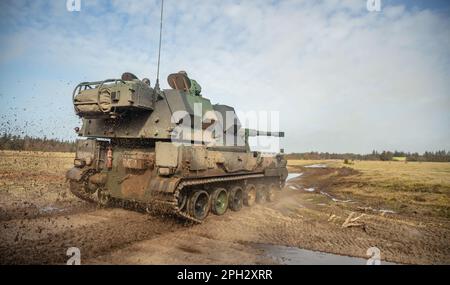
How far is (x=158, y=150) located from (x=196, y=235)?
7.52ft

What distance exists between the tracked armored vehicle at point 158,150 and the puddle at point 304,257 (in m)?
2.59

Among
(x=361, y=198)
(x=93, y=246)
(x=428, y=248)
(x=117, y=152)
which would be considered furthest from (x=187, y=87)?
→ (x=361, y=198)

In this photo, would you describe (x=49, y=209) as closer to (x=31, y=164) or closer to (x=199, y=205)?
(x=199, y=205)

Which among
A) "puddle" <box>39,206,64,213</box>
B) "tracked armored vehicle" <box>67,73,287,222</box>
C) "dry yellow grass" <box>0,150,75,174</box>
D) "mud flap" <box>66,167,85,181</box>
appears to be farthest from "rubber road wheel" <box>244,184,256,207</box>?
"dry yellow grass" <box>0,150,75,174</box>

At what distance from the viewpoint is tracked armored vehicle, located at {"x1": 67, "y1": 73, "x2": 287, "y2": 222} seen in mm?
7828

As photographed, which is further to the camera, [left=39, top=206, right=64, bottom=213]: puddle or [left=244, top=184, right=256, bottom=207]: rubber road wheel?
[left=244, top=184, right=256, bottom=207]: rubber road wheel

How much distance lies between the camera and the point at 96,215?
8883mm

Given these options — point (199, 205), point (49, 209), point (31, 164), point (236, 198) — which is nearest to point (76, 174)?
point (49, 209)

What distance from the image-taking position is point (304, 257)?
611 cm

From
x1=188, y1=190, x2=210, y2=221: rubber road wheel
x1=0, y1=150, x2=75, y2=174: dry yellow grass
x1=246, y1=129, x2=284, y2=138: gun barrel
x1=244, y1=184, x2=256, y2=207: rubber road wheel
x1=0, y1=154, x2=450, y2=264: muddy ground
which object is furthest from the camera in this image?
x1=0, y1=150, x2=75, y2=174: dry yellow grass

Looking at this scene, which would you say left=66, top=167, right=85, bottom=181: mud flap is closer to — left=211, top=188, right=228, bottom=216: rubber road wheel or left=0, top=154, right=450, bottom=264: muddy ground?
left=0, top=154, right=450, bottom=264: muddy ground

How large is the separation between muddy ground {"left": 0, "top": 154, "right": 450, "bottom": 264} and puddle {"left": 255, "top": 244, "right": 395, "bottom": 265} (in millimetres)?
213
